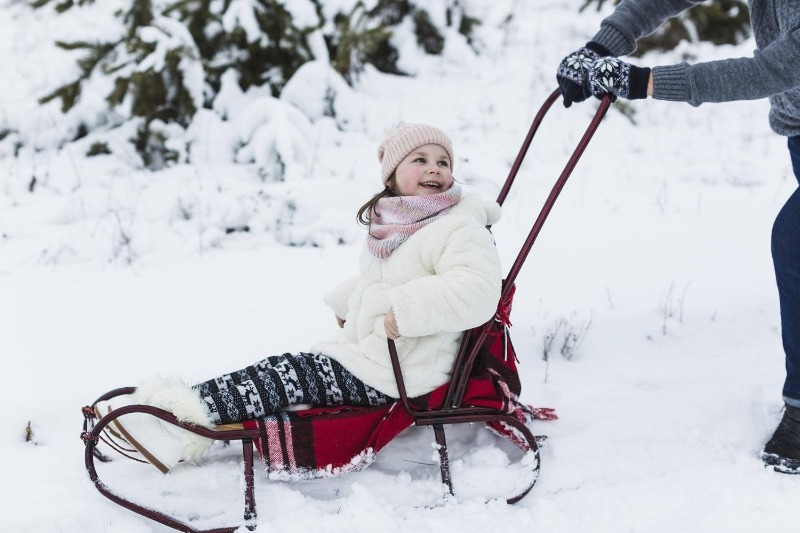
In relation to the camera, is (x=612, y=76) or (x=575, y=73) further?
(x=575, y=73)

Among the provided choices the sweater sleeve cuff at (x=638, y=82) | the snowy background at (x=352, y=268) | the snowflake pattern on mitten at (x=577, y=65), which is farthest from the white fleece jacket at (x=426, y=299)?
the sweater sleeve cuff at (x=638, y=82)

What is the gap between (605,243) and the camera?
4.23 meters

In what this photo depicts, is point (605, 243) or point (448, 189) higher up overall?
point (448, 189)

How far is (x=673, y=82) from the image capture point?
2029 mm

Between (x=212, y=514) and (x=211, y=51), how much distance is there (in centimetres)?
441

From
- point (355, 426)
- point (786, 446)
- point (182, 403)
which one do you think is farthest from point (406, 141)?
point (786, 446)

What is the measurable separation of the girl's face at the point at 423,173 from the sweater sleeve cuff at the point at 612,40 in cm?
82

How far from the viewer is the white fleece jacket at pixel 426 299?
6.97 ft

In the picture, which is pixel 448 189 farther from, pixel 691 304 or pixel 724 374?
→ pixel 691 304

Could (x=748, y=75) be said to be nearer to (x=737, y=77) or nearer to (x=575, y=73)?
(x=737, y=77)

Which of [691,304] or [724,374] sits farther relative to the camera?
[691,304]

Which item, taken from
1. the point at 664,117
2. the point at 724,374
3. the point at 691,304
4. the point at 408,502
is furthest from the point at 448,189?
the point at 664,117

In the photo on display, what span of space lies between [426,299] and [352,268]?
1.76 metres

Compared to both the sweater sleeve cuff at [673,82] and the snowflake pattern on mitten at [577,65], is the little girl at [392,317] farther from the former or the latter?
the sweater sleeve cuff at [673,82]
